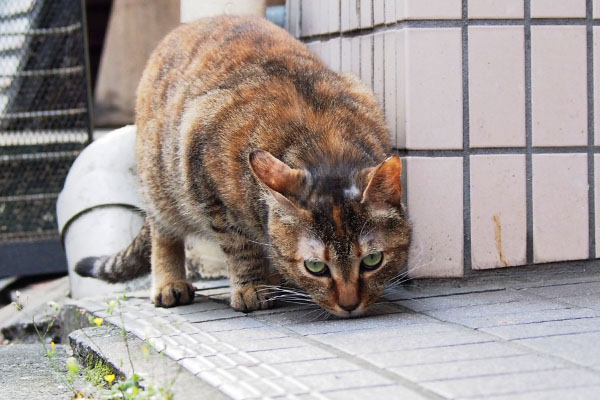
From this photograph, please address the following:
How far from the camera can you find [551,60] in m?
3.95

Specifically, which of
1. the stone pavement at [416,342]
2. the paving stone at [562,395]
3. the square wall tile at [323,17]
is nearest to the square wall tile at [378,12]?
the square wall tile at [323,17]

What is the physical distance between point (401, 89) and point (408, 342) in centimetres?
133

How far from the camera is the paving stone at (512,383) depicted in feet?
7.76

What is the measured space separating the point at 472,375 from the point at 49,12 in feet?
14.6

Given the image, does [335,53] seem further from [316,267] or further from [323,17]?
[316,267]

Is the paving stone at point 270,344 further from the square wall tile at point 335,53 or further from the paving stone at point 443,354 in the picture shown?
the square wall tile at point 335,53

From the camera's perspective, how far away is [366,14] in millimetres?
4234

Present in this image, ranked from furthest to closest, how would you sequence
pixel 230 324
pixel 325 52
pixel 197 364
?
pixel 325 52 → pixel 230 324 → pixel 197 364

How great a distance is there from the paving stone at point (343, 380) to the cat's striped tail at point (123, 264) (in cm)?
217

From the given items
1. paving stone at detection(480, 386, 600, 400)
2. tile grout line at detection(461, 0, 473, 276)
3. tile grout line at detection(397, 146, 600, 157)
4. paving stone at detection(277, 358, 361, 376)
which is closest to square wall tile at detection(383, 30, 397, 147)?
tile grout line at detection(397, 146, 600, 157)

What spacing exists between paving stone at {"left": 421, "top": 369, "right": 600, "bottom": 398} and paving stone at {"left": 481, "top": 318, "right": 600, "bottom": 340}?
0.44m

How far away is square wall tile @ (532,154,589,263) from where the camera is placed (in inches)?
156

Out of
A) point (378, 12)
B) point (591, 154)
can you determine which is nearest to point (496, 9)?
point (378, 12)

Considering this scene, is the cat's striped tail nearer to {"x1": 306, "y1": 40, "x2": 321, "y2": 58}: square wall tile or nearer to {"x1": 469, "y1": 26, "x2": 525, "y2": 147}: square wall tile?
{"x1": 306, "y1": 40, "x2": 321, "y2": 58}: square wall tile
